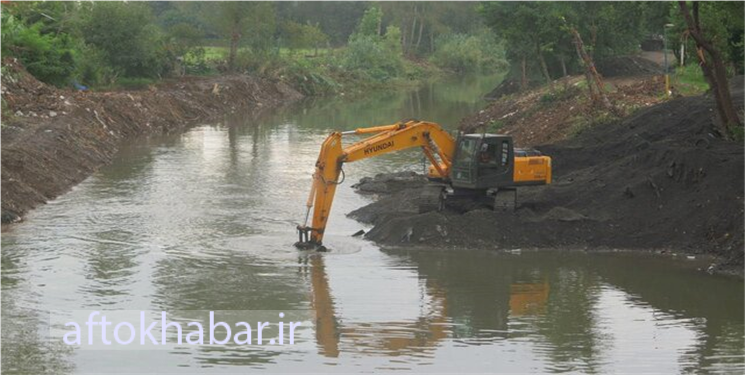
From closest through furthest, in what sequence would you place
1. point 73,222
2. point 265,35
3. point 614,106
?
point 73,222 < point 614,106 < point 265,35

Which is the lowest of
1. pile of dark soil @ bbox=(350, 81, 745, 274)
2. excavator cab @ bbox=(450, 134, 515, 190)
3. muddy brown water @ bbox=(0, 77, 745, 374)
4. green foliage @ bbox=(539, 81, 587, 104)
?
muddy brown water @ bbox=(0, 77, 745, 374)

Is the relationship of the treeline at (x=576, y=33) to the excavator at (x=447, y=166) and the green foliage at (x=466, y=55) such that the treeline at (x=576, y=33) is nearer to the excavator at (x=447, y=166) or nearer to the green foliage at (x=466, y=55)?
the excavator at (x=447, y=166)

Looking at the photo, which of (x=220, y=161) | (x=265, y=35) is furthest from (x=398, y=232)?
(x=265, y=35)

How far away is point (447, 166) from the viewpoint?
91.8 ft

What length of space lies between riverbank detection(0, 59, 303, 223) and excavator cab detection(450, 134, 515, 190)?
10.7 meters

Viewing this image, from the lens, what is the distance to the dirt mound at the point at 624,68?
58.8m

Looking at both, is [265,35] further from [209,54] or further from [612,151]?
[612,151]

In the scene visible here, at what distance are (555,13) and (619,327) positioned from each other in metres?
32.3

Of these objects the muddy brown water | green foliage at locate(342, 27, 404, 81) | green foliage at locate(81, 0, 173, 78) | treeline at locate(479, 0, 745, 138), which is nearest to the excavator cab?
the muddy brown water

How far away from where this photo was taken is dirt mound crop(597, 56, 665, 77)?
58.8m

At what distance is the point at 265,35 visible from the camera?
81938mm

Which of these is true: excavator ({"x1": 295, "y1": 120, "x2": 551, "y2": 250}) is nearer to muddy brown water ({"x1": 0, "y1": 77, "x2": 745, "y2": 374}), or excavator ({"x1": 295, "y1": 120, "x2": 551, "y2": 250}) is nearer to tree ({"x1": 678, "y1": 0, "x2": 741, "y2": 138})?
muddy brown water ({"x1": 0, "y1": 77, "x2": 745, "y2": 374})

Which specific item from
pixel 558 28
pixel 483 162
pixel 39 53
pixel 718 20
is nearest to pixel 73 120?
pixel 39 53

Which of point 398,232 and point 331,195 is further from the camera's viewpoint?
point 398,232
